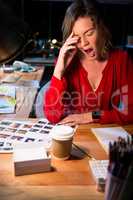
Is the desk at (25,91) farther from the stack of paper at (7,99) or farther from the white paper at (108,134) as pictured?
the white paper at (108,134)

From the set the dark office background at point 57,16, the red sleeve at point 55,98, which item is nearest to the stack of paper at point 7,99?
the red sleeve at point 55,98

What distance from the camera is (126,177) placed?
0.68 metres

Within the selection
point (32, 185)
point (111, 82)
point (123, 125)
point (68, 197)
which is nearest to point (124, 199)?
point (68, 197)

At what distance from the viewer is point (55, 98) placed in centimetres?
165

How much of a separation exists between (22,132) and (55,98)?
391 millimetres

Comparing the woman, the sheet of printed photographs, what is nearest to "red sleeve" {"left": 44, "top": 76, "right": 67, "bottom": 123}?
the woman

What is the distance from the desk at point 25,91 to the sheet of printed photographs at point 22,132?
191 mm

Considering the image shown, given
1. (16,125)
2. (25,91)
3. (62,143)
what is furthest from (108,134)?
(25,91)

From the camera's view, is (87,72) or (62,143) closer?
(62,143)

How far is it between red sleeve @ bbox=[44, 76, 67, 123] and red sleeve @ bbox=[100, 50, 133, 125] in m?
0.25

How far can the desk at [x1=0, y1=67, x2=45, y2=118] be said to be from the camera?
1745 mm

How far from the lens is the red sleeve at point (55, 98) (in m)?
1.59

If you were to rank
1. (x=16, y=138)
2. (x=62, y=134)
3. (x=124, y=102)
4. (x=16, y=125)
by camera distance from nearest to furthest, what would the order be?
(x=62, y=134), (x=16, y=138), (x=16, y=125), (x=124, y=102)

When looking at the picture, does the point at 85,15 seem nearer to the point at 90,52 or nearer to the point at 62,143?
the point at 90,52
